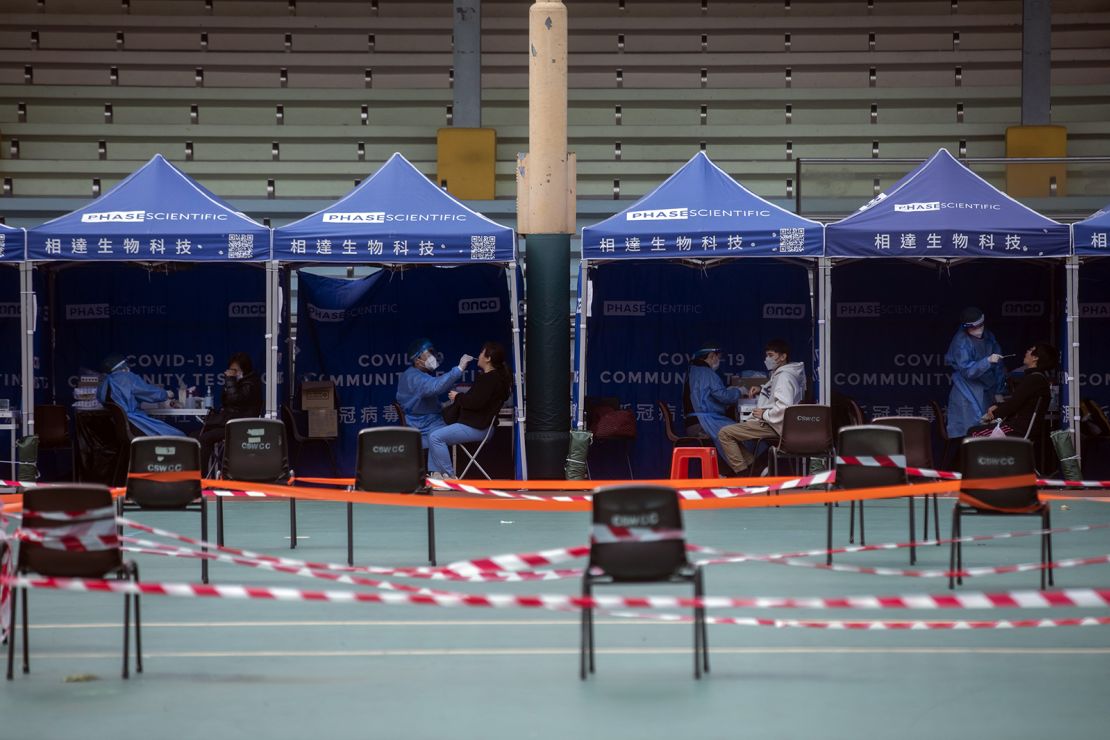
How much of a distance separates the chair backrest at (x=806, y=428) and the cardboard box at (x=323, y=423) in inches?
191

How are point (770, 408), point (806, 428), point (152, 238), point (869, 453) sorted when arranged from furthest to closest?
point (770, 408)
point (152, 238)
point (806, 428)
point (869, 453)

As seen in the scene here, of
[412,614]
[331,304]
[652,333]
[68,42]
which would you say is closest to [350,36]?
[68,42]

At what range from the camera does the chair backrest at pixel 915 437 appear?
36.0ft

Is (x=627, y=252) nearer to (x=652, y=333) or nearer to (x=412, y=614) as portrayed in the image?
(x=652, y=333)

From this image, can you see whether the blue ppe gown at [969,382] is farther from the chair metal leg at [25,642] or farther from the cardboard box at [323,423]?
the chair metal leg at [25,642]

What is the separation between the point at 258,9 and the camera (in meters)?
19.2

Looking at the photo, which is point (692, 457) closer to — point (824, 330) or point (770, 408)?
point (770, 408)

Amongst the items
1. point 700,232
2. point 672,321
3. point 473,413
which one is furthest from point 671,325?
point 473,413

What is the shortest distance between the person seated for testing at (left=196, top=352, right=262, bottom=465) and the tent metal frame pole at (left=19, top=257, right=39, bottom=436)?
1.55m

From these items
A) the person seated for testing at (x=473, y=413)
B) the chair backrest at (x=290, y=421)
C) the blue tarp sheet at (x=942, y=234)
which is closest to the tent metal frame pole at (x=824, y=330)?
the blue tarp sheet at (x=942, y=234)

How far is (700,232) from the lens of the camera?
44.0 feet

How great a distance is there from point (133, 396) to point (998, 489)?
8707mm

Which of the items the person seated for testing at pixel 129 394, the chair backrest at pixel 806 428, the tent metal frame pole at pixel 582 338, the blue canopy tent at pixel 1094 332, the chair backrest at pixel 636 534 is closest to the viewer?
the chair backrest at pixel 636 534

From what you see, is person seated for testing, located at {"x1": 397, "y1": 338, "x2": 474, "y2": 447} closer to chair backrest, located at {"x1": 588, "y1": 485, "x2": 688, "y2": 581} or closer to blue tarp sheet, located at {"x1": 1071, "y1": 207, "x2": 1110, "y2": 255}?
blue tarp sheet, located at {"x1": 1071, "y1": 207, "x2": 1110, "y2": 255}
